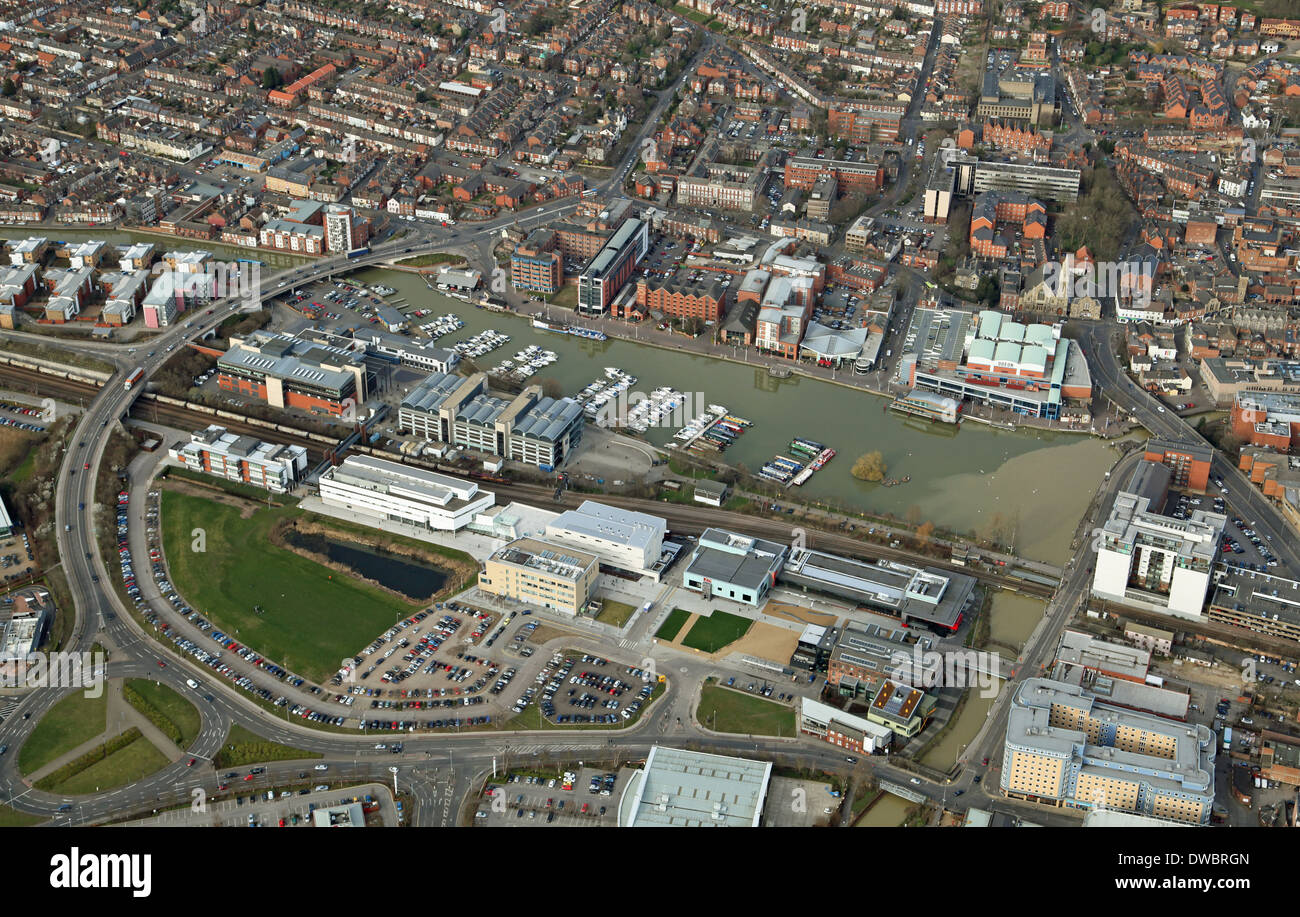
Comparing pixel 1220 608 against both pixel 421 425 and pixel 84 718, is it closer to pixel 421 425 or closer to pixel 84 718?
pixel 421 425

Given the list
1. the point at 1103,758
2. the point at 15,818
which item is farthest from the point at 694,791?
the point at 15,818

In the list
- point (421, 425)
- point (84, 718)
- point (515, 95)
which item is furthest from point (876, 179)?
point (84, 718)

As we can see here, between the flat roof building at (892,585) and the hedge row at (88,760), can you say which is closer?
the hedge row at (88,760)

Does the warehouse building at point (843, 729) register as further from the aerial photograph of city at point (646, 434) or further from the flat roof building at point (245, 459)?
the flat roof building at point (245, 459)

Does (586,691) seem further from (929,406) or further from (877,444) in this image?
(929,406)

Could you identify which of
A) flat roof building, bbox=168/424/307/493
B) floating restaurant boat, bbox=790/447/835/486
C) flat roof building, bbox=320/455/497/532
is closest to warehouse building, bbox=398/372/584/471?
flat roof building, bbox=320/455/497/532
